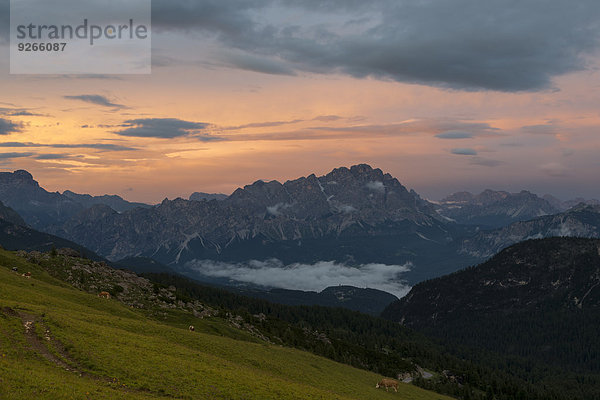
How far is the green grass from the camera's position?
43.0 m

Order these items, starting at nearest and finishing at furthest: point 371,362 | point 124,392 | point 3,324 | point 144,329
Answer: point 124,392 < point 3,324 < point 144,329 < point 371,362

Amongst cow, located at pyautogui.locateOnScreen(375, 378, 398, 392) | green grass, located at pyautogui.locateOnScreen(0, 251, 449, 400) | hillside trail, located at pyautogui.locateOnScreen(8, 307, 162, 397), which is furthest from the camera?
cow, located at pyautogui.locateOnScreen(375, 378, 398, 392)

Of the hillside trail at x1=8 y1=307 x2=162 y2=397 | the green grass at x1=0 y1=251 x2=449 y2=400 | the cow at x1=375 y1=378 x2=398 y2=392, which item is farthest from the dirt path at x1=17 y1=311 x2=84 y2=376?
the cow at x1=375 y1=378 x2=398 y2=392

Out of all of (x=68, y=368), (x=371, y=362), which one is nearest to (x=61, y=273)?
(x=68, y=368)

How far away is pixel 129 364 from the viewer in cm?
5388

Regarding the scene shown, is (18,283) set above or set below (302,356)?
above

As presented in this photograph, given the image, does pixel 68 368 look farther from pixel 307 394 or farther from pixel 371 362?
pixel 371 362

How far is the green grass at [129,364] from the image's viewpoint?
141ft

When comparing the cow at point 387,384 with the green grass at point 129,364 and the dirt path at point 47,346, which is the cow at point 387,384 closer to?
the green grass at point 129,364

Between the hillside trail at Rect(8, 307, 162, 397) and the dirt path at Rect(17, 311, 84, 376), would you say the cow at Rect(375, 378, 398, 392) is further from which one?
the dirt path at Rect(17, 311, 84, 376)

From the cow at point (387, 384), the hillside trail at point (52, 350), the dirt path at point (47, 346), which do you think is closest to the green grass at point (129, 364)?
the hillside trail at point (52, 350)

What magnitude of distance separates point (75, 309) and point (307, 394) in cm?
4945

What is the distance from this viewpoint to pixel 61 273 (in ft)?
402

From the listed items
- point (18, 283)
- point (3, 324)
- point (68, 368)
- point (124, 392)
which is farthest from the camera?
point (18, 283)
